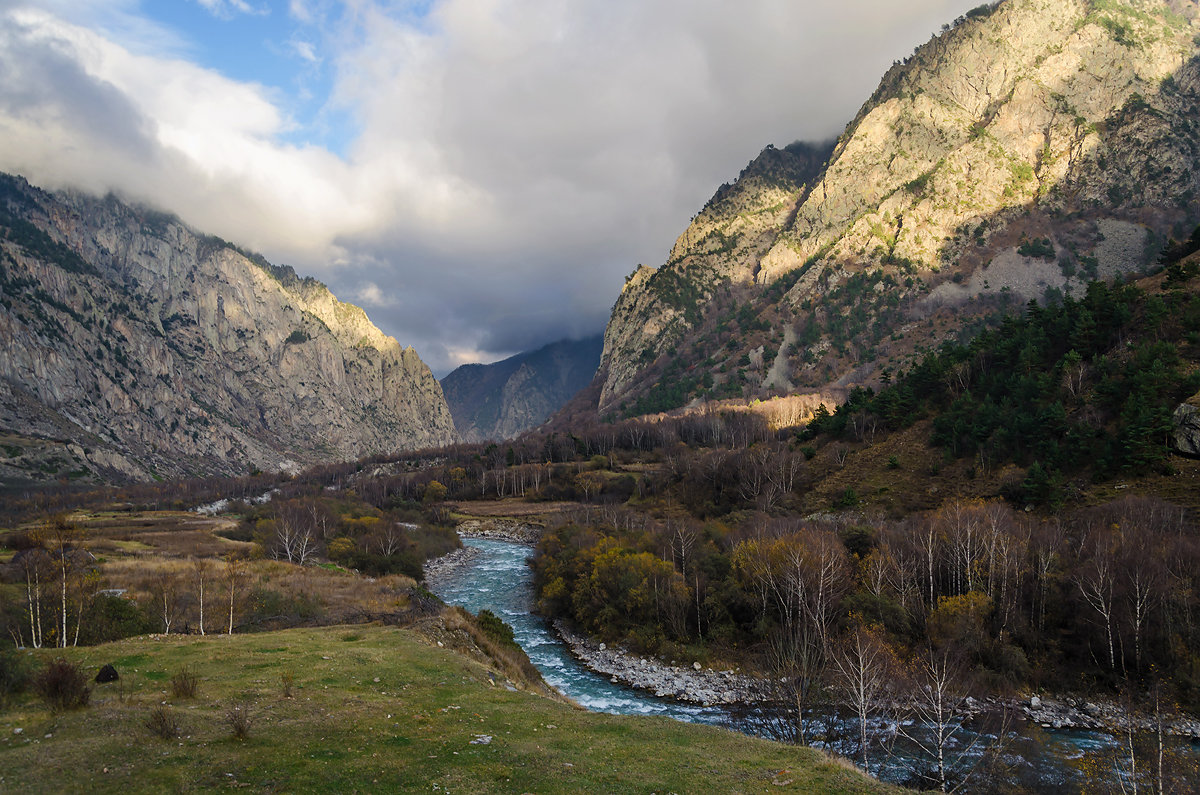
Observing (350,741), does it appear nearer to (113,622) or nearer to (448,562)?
(113,622)

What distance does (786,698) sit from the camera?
29828 mm

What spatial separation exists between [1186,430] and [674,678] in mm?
45973

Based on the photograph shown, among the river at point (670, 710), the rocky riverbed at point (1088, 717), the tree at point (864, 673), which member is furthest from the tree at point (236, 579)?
the rocky riverbed at point (1088, 717)

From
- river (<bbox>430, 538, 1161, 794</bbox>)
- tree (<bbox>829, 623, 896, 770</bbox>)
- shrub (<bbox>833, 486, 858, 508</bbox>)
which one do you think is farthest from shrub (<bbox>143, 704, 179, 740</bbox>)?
shrub (<bbox>833, 486, 858, 508</bbox>)

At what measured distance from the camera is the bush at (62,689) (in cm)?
1400

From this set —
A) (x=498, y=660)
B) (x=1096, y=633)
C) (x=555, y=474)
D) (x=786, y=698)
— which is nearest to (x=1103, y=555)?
(x=1096, y=633)

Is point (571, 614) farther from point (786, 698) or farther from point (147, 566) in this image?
point (147, 566)

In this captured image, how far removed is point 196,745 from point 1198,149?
276578 mm

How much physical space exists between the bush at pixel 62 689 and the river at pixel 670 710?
2560 cm

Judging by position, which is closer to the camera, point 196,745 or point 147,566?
point 196,745

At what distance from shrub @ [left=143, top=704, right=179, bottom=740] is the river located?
80.3 feet

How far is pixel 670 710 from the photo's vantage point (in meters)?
34.1

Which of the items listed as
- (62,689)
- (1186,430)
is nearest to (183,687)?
(62,689)

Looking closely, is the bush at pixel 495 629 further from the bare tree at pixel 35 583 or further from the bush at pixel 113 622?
the bare tree at pixel 35 583
